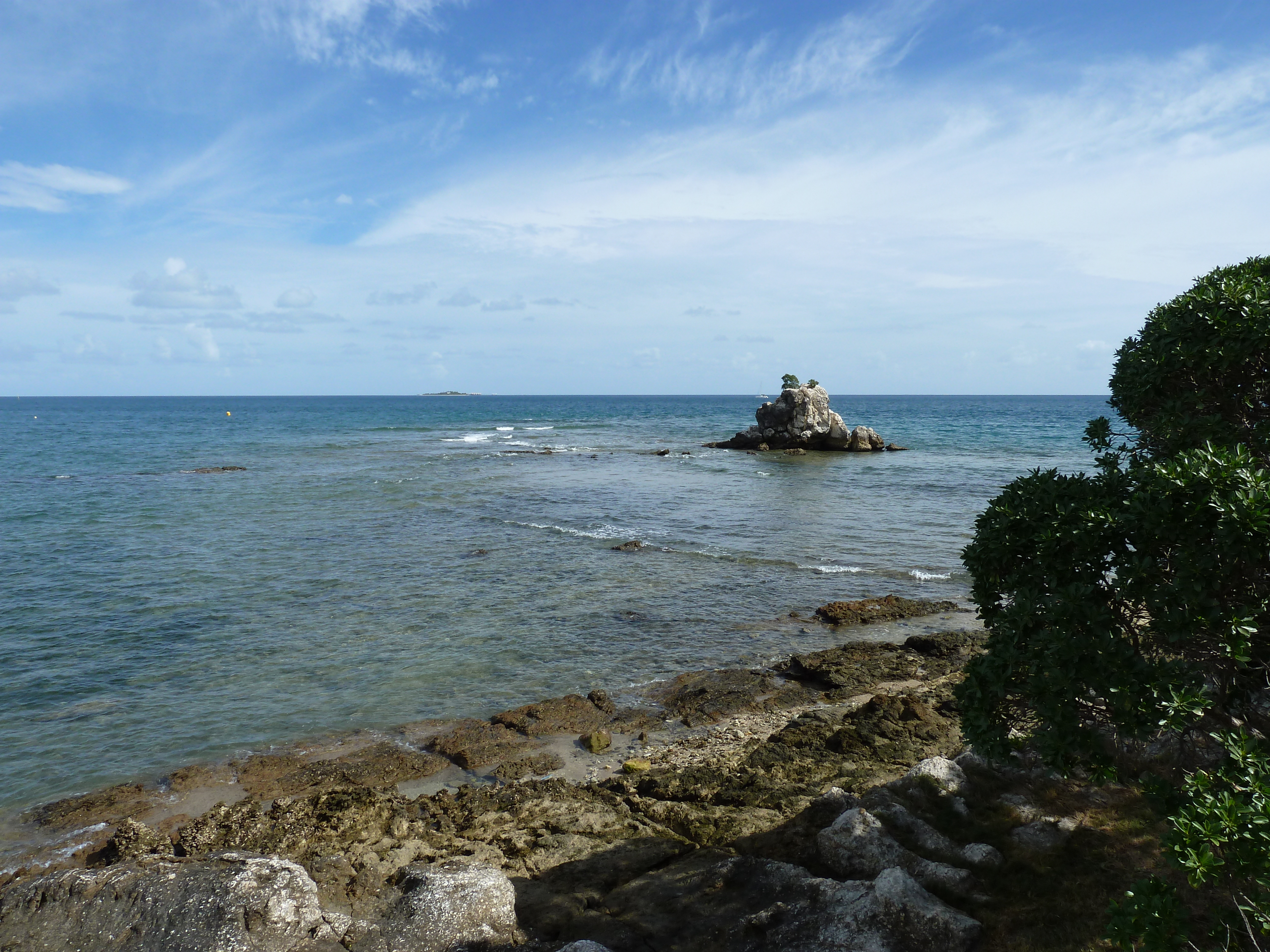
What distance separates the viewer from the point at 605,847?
367 inches

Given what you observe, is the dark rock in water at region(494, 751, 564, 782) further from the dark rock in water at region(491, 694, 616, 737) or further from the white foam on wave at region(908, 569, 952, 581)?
the white foam on wave at region(908, 569, 952, 581)

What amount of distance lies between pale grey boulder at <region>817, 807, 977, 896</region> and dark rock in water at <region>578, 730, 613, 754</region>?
452cm

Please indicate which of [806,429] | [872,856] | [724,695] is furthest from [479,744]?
[806,429]

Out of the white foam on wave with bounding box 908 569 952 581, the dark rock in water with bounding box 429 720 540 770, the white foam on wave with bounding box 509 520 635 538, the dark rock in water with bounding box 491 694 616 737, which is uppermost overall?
the white foam on wave with bounding box 509 520 635 538

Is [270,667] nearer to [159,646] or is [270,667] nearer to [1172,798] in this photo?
[159,646]

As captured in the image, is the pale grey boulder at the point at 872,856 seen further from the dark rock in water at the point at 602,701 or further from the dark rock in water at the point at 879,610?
the dark rock in water at the point at 879,610

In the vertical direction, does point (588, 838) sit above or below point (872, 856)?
below

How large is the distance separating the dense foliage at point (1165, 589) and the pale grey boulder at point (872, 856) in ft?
5.19

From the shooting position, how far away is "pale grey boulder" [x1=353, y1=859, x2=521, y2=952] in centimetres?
740

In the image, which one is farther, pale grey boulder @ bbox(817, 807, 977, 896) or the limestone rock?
the limestone rock

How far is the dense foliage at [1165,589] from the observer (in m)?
5.29

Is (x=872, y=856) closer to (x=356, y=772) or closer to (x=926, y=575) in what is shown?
(x=356, y=772)

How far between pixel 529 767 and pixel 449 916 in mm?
4039

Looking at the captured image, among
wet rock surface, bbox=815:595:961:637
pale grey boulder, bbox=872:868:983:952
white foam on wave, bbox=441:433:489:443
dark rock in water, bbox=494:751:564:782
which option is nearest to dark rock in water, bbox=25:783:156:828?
dark rock in water, bbox=494:751:564:782
